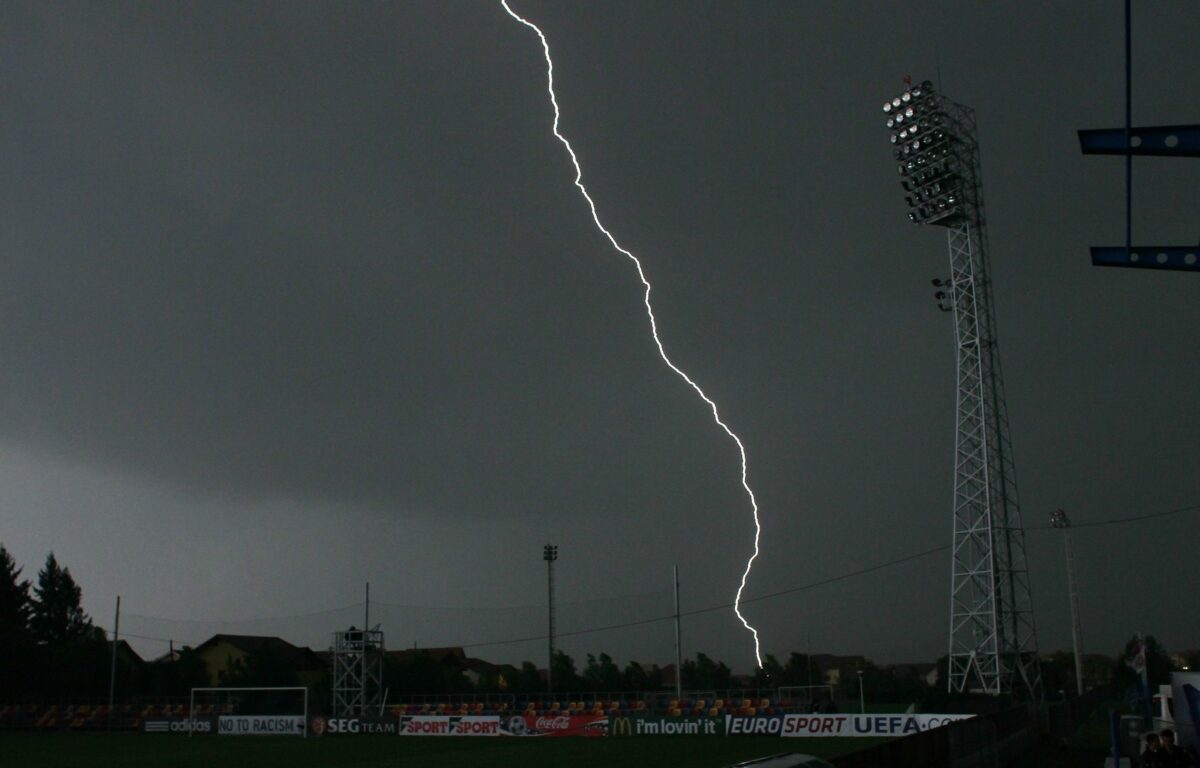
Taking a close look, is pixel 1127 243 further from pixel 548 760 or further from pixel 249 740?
pixel 249 740

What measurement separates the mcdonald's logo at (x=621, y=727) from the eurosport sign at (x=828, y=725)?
4.71 m

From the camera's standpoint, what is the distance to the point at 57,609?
330 feet

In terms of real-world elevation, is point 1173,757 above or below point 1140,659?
below

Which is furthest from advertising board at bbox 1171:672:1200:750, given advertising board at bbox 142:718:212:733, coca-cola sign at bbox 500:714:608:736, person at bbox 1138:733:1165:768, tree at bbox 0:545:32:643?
tree at bbox 0:545:32:643

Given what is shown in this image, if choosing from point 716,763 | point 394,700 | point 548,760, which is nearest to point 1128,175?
point 716,763

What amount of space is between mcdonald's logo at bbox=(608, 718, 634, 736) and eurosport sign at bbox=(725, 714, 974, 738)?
4.71 metres

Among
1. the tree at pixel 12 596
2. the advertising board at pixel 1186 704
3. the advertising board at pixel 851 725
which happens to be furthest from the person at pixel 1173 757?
the tree at pixel 12 596

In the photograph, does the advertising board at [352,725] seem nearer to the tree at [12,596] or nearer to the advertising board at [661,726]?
the advertising board at [661,726]

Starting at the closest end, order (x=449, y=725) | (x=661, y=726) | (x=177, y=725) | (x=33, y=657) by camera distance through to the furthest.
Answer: (x=661, y=726) < (x=449, y=725) < (x=177, y=725) < (x=33, y=657)

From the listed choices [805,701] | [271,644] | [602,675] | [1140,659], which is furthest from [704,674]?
[1140,659]

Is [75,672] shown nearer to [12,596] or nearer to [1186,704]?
[12,596]

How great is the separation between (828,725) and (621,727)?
983 centimetres

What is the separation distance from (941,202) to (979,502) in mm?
11913

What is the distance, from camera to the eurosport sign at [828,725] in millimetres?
33250
